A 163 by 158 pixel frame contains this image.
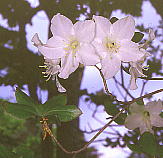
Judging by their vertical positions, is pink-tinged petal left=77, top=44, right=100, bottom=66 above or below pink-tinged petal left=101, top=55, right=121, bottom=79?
above

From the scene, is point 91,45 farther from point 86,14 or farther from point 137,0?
point 137,0

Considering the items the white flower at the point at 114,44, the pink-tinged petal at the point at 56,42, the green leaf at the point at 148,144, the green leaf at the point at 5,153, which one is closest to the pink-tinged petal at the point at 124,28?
the white flower at the point at 114,44

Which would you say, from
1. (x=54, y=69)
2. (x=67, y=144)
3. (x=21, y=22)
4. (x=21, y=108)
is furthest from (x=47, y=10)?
(x=21, y=108)

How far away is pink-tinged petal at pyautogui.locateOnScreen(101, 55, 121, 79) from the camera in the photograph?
2.05 feet

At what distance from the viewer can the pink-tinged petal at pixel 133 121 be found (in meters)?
Answer: 0.81

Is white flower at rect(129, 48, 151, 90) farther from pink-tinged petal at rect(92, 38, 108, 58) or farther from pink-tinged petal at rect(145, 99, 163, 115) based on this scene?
pink-tinged petal at rect(145, 99, 163, 115)

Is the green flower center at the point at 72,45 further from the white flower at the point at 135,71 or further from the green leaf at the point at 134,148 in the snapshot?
the green leaf at the point at 134,148

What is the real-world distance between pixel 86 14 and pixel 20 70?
1.79 feet

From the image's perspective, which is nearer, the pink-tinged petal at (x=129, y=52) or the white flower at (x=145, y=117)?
the pink-tinged petal at (x=129, y=52)

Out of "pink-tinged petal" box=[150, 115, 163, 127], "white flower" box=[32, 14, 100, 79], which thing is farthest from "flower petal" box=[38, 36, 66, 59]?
"pink-tinged petal" box=[150, 115, 163, 127]

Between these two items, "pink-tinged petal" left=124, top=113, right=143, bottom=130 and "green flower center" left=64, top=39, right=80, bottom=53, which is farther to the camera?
"pink-tinged petal" left=124, top=113, right=143, bottom=130

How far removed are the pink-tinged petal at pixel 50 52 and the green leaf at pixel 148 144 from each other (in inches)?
9.8

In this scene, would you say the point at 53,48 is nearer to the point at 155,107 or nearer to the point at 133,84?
the point at 133,84

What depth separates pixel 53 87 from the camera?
1.36m
